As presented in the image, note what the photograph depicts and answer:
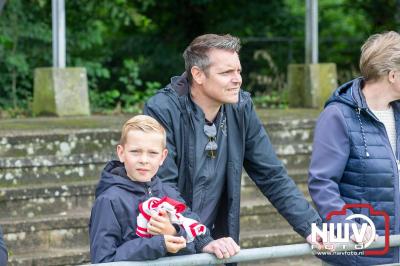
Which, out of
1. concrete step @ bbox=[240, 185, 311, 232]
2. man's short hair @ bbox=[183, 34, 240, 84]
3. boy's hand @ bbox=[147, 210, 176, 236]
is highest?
man's short hair @ bbox=[183, 34, 240, 84]

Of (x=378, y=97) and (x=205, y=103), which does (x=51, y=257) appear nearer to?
(x=205, y=103)

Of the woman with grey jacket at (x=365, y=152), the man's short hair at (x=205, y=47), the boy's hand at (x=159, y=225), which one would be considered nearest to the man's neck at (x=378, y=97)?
the woman with grey jacket at (x=365, y=152)

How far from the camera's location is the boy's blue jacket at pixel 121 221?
358cm

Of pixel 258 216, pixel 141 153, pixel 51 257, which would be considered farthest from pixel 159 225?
pixel 258 216

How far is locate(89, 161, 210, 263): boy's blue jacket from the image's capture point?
358 centimetres

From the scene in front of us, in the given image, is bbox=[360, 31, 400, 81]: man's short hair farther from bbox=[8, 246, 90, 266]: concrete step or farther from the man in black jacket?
bbox=[8, 246, 90, 266]: concrete step

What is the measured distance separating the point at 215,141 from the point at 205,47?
1.31 feet

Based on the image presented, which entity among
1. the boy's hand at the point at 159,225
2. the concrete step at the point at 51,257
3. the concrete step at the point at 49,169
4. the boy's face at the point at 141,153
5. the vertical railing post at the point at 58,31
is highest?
the vertical railing post at the point at 58,31

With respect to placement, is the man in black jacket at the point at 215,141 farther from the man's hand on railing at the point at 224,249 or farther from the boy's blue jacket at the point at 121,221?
the man's hand on railing at the point at 224,249

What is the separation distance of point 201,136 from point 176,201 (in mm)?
567

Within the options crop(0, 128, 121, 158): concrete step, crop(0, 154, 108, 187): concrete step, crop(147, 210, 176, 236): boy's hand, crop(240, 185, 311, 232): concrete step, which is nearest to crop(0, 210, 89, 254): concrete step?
crop(0, 154, 108, 187): concrete step

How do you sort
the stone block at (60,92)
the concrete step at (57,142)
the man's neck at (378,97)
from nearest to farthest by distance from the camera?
the man's neck at (378,97) → the concrete step at (57,142) → the stone block at (60,92)

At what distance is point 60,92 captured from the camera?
27.9ft

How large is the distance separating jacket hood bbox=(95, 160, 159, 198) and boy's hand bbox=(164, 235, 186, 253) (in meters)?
0.25
